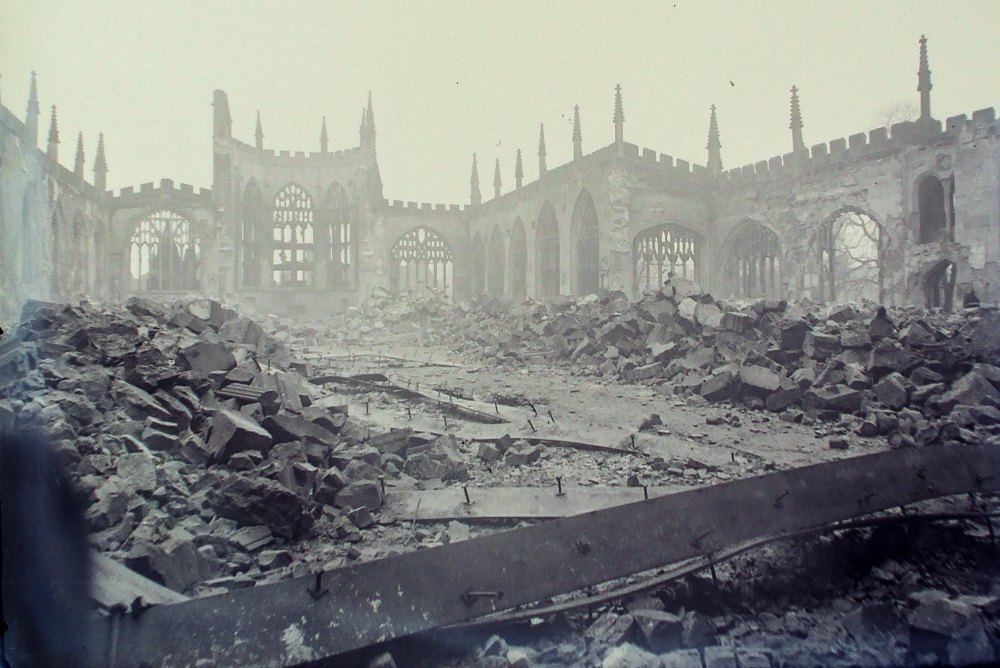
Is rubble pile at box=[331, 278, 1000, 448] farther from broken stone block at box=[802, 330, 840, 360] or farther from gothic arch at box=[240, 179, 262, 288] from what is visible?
gothic arch at box=[240, 179, 262, 288]

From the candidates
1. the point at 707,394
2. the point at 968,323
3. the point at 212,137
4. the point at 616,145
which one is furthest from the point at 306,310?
the point at 968,323

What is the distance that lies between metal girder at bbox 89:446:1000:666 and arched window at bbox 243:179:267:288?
29203mm

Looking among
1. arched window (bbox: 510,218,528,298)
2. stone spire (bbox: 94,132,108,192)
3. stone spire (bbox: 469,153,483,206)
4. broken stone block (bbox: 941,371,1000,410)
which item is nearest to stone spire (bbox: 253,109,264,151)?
stone spire (bbox: 94,132,108,192)

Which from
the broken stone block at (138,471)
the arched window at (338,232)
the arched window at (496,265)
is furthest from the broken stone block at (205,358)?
the arched window at (338,232)

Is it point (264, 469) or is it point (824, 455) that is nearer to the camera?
point (264, 469)

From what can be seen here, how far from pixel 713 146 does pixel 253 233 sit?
23.7 metres

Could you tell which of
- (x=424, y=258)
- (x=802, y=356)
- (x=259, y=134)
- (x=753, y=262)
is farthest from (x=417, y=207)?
(x=802, y=356)

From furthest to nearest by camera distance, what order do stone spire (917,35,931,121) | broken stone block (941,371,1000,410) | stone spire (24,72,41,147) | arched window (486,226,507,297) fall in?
arched window (486,226,507,297) < stone spire (917,35,931,121) < broken stone block (941,371,1000,410) < stone spire (24,72,41,147)

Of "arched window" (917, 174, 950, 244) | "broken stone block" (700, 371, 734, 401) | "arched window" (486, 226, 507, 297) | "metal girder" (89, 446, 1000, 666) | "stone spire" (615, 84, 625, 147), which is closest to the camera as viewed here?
"metal girder" (89, 446, 1000, 666)

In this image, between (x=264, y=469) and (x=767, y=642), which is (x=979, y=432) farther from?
(x=264, y=469)

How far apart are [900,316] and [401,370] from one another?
30.6ft

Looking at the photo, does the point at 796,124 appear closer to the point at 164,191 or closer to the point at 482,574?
the point at 482,574

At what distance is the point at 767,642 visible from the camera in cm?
255

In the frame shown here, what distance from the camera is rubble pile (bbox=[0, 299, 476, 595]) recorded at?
3107 millimetres
